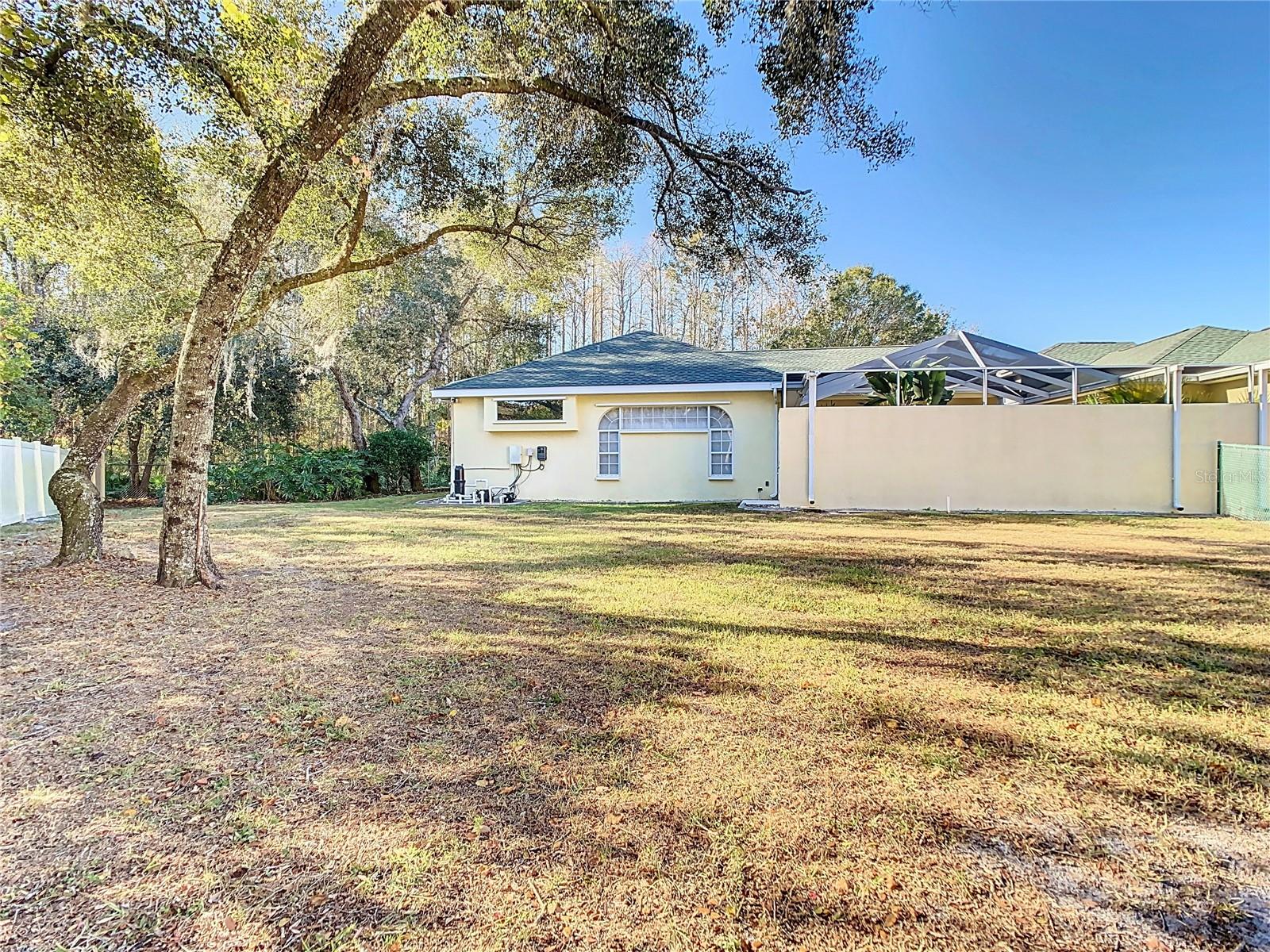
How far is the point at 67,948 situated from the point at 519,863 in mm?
1039

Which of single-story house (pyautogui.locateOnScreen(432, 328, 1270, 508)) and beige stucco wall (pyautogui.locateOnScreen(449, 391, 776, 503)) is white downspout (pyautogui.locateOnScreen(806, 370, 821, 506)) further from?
beige stucco wall (pyautogui.locateOnScreen(449, 391, 776, 503))

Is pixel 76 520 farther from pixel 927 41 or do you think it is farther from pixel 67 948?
pixel 927 41

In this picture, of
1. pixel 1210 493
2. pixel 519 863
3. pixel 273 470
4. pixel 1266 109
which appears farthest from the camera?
pixel 273 470

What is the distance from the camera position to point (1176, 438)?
1028cm

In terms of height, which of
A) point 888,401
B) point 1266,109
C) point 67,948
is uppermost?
point 1266,109

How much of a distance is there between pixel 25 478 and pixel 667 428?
1183 cm

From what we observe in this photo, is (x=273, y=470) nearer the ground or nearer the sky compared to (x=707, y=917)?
nearer the sky

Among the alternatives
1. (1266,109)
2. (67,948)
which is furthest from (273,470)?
(1266,109)

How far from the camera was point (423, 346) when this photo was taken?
60.8 feet

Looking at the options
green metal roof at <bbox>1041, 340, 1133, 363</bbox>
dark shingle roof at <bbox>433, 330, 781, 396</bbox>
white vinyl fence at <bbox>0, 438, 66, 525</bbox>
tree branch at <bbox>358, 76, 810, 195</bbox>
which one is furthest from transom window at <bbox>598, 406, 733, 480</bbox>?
green metal roof at <bbox>1041, 340, 1133, 363</bbox>

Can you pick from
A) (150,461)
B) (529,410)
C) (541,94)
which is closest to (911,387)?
(529,410)

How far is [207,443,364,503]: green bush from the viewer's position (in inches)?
588

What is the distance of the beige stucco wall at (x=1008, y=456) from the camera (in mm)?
10359

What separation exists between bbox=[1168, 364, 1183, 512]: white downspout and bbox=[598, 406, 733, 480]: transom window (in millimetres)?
7805
